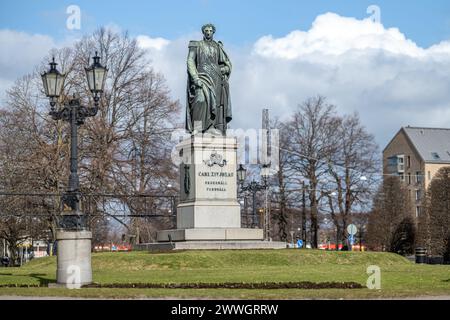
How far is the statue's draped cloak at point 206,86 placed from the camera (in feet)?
116

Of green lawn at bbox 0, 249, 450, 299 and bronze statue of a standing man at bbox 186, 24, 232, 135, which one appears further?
bronze statue of a standing man at bbox 186, 24, 232, 135

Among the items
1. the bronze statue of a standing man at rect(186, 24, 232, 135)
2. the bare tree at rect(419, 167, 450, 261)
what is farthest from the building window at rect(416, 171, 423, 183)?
the bronze statue of a standing man at rect(186, 24, 232, 135)

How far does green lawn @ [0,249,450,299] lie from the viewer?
1881 cm

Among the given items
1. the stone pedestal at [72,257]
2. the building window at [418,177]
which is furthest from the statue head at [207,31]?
the building window at [418,177]

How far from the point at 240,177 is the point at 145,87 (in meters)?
17.7

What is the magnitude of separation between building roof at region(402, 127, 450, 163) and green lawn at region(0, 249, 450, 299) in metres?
89.1

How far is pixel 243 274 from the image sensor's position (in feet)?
79.5

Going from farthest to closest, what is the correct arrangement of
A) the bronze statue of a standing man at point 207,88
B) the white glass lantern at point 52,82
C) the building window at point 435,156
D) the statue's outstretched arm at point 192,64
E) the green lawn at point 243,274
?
the building window at point 435,156 < the bronze statue of a standing man at point 207,88 < the statue's outstretched arm at point 192,64 < the white glass lantern at point 52,82 < the green lawn at point 243,274

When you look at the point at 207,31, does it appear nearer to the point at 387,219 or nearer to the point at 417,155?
the point at 387,219

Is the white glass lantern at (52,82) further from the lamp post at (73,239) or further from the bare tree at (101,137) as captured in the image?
the bare tree at (101,137)

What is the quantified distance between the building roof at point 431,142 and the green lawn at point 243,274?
89.1 metres

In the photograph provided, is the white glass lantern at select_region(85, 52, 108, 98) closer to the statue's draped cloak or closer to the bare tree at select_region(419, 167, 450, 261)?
the statue's draped cloak

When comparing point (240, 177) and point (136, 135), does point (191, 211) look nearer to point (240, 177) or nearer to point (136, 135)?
point (240, 177)
